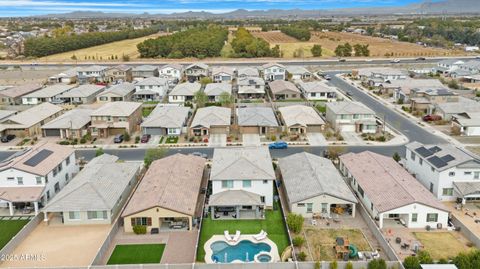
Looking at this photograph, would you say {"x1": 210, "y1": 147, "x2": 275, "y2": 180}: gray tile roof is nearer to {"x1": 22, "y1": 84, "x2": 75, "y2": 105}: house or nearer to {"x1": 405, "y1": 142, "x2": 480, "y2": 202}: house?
{"x1": 405, "y1": 142, "x2": 480, "y2": 202}: house

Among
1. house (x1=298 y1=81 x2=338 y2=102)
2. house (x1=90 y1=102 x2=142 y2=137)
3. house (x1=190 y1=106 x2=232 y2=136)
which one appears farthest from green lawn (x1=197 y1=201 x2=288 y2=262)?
house (x1=298 y1=81 x2=338 y2=102)

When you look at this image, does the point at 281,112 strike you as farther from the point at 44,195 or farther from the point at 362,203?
the point at 44,195

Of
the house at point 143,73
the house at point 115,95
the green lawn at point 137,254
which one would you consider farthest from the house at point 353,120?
the house at point 143,73

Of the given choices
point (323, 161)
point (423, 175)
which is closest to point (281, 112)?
point (323, 161)

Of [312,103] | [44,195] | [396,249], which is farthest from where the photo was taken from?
[312,103]

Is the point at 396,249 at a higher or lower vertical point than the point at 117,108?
lower

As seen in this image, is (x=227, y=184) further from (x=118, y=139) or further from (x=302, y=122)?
(x=118, y=139)

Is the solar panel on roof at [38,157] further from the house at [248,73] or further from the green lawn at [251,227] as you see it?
the house at [248,73]
